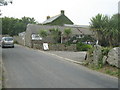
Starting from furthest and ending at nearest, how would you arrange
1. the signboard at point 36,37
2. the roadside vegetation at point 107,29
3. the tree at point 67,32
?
the signboard at point 36,37 → the tree at point 67,32 → the roadside vegetation at point 107,29

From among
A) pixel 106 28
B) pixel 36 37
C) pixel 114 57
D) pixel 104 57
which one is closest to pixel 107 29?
pixel 106 28

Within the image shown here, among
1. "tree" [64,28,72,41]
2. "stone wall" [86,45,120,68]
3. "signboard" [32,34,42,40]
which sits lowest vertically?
"stone wall" [86,45,120,68]

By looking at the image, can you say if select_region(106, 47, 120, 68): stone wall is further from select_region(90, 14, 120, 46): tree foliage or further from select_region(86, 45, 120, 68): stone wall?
select_region(90, 14, 120, 46): tree foliage

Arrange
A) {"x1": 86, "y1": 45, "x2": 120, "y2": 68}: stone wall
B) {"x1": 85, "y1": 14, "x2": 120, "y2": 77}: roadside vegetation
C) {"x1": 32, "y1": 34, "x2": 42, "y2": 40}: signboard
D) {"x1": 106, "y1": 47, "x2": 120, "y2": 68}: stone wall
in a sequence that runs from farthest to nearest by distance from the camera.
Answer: {"x1": 32, "y1": 34, "x2": 42, "y2": 40}: signboard → {"x1": 85, "y1": 14, "x2": 120, "y2": 77}: roadside vegetation → {"x1": 86, "y1": 45, "x2": 120, "y2": 68}: stone wall → {"x1": 106, "y1": 47, "x2": 120, "y2": 68}: stone wall

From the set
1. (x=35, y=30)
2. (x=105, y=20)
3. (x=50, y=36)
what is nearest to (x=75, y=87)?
(x=105, y=20)

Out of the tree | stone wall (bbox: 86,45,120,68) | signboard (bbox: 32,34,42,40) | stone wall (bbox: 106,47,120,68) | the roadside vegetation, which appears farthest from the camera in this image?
signboard (bbox: 32,34,42,40)

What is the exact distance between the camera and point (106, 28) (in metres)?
21.7

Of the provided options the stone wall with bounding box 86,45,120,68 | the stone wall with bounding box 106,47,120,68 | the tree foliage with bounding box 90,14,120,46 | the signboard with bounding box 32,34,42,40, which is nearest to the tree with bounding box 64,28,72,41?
the signboard with bounding box 32,34,42,40

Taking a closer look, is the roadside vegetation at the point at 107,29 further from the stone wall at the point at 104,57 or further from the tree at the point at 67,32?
the tree at the point at 67,32

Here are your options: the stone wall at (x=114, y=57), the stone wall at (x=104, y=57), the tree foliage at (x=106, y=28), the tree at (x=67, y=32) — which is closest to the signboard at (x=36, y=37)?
the tree at (x=67, y=32)

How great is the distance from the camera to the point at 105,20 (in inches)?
889

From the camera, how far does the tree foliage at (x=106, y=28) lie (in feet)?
66.8

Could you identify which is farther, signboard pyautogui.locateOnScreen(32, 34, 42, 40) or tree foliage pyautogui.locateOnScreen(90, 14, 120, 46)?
signboard pyautogui.locateOnScreen(32, 34, 42, 40)

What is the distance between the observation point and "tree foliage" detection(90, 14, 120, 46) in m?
20.4
